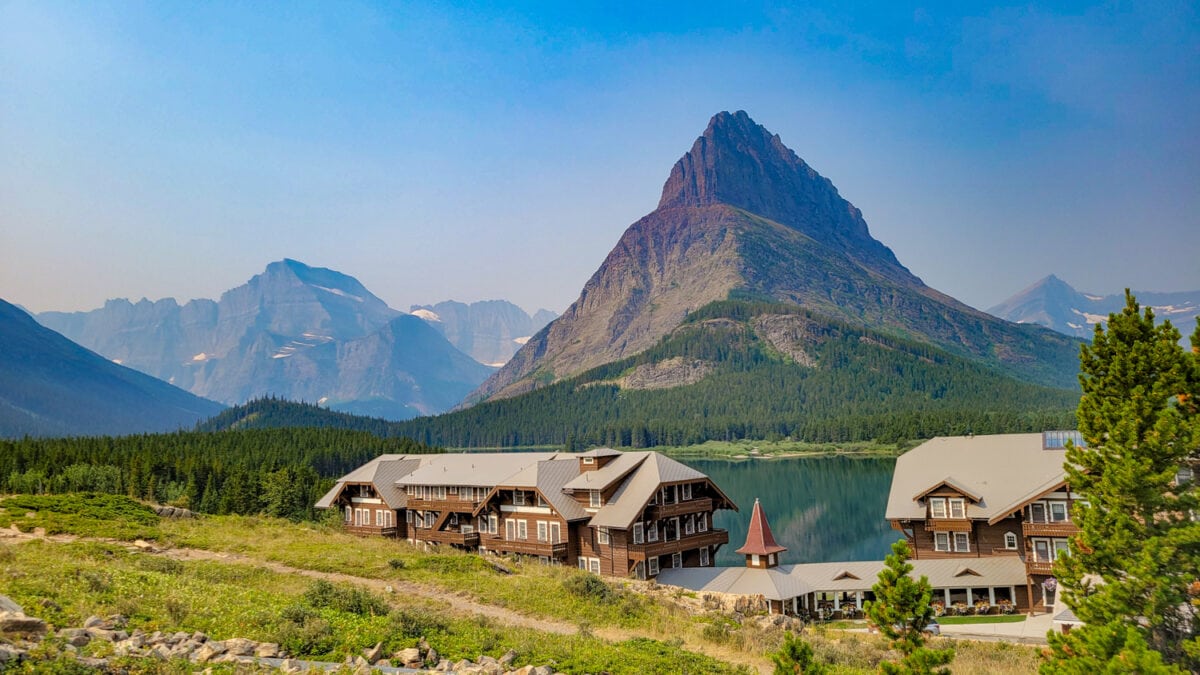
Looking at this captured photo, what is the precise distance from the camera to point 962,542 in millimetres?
47500

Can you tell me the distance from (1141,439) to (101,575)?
91.1 ft

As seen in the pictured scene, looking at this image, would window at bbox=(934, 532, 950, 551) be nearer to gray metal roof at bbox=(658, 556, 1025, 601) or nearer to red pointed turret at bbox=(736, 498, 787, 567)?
gray metal roof at bbox=(658, 556, 1025, 601)

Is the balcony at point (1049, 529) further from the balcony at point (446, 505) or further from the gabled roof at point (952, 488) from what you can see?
the balcony at point (446, 505)

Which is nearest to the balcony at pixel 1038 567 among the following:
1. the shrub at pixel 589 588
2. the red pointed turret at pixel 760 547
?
the red pointed turret at pixel 760 547

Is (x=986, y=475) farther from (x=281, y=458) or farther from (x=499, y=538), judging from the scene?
(x=281, y=458)

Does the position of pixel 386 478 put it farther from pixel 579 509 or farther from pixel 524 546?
pixel 579 509

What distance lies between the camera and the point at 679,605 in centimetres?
3331

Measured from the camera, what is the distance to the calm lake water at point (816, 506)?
73425mm

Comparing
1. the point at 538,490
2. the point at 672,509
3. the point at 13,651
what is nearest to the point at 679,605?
the point at 672,509

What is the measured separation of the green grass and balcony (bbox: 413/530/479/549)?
31747mm

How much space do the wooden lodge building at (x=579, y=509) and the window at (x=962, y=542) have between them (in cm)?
1514

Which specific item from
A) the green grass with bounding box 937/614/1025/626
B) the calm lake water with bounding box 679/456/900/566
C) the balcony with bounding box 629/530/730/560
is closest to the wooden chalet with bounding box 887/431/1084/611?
the green grass with bounding box 937/614/1025/626

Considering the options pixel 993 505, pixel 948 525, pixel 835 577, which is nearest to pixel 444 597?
pixel 835 577

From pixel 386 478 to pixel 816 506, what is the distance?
6013cm
